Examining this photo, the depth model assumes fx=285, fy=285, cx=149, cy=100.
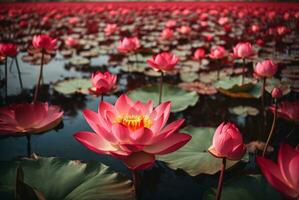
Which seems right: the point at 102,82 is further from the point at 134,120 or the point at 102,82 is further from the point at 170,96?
the point at 170,96

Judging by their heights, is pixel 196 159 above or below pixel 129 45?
below

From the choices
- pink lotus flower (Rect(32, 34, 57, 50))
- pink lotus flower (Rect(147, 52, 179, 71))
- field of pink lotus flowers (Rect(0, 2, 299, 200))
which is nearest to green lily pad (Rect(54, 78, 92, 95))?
field of pink lotus flowers (Rect(0, 2, 299, 200))

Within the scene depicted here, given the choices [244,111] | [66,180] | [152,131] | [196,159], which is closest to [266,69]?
[244,111]

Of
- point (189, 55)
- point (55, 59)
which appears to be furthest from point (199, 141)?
point (55, 59)

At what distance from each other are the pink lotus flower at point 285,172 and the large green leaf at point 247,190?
0.22 m

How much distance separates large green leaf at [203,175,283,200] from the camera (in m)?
0.75

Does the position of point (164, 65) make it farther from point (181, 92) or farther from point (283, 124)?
point (283, 124)

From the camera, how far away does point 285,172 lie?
0.56 m

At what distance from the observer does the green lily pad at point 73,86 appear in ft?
5.87

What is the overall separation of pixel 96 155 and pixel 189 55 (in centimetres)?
198

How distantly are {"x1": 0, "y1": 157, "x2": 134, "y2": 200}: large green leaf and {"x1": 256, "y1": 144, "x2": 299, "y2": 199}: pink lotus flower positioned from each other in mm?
335

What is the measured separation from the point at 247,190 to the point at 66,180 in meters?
0.49

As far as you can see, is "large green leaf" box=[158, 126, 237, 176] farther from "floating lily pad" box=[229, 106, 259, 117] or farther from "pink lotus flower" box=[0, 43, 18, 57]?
"pink lotus flower" box=[0, 43, 18, 57]

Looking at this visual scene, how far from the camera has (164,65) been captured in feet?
4.74
